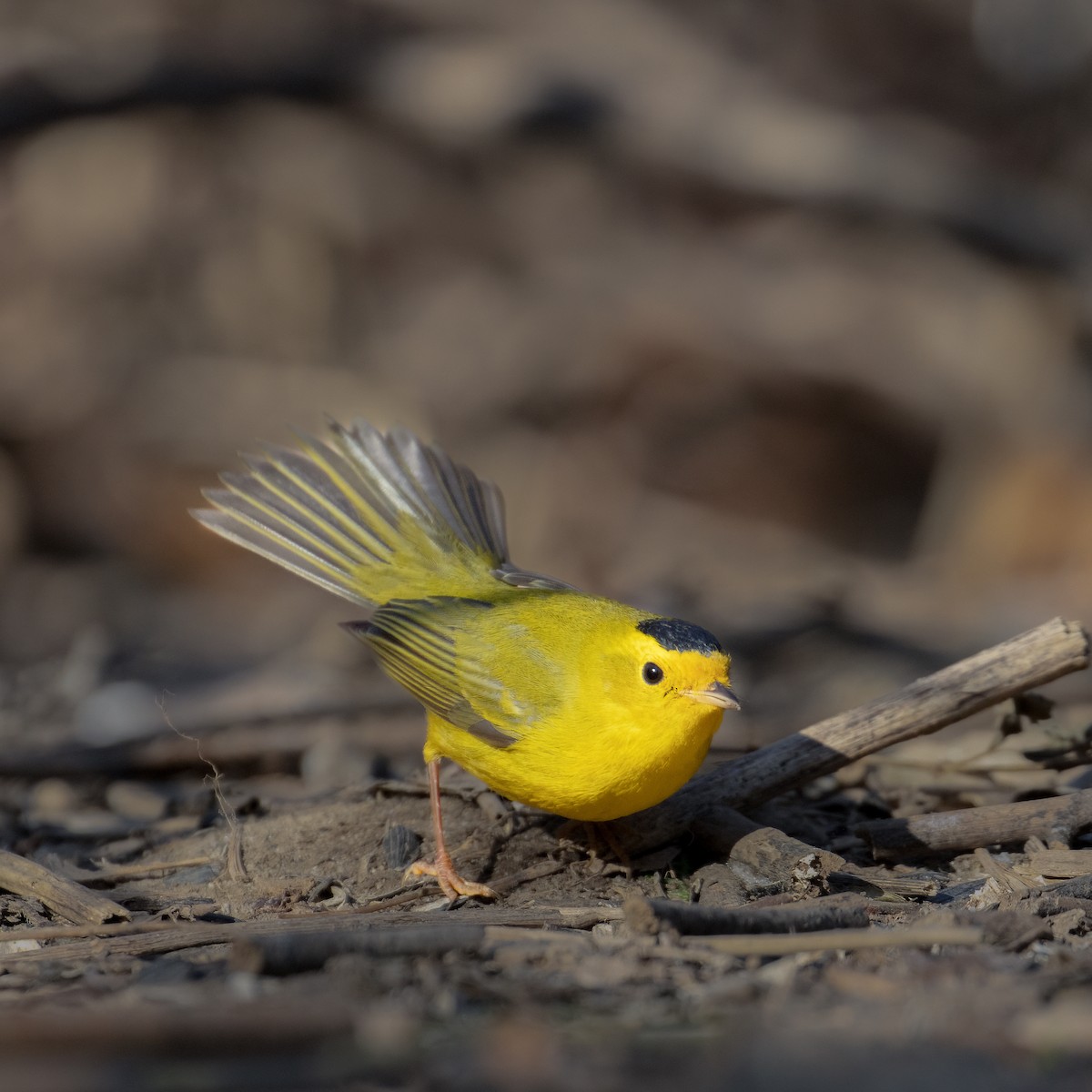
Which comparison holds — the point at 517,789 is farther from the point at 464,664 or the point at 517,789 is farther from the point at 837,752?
the point at 837,752

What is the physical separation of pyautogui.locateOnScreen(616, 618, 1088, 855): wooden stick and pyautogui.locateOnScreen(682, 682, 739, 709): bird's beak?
514 mm

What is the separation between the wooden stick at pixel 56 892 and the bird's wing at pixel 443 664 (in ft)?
4.11

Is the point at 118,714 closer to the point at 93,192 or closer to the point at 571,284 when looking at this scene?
the point at 571,284

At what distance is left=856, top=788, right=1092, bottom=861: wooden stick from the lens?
4.73 metres

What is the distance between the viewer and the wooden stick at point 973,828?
4.73 metres

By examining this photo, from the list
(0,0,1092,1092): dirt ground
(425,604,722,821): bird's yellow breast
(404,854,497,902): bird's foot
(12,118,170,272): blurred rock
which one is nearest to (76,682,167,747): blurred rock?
(0,0,1092,1092): dirt ground

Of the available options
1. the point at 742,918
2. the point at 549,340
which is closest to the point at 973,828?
the point at 742,918

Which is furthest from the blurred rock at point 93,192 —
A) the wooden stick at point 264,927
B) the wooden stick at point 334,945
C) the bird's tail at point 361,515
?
the wooden stick at point 334,945

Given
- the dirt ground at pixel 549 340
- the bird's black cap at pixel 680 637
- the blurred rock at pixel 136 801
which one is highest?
the dirt ground at pixel 549 340

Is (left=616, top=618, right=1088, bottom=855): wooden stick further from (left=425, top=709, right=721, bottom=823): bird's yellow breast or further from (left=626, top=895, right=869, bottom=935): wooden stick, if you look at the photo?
(left=626, top=895, right=869, bottom=935): wooden stick

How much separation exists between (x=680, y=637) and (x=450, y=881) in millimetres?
1053

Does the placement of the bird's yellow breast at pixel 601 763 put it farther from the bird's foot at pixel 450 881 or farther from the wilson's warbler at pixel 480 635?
the bird's foot at pixel 450 881

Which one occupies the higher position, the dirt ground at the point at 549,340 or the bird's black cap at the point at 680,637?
the dirt ground at the point at 549,340

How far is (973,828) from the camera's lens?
477cm
